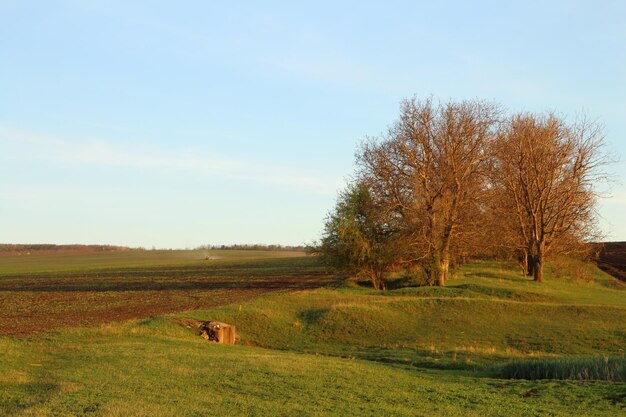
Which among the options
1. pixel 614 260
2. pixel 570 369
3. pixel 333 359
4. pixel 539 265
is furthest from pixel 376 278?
pixel 614 260

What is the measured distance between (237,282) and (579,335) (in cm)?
3821

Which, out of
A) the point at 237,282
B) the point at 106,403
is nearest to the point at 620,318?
the point at 106,403

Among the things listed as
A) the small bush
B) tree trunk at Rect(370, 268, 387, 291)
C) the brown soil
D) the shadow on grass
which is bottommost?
the brown soil

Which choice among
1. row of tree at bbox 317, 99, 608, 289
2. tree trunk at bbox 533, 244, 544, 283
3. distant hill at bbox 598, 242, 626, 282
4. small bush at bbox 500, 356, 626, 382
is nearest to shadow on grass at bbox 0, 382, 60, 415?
small bush at bbox 500, 356, 626, 382

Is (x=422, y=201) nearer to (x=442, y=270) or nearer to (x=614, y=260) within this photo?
(x=442, y=270)

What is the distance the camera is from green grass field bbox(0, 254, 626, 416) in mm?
13094

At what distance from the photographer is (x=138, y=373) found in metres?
16.3

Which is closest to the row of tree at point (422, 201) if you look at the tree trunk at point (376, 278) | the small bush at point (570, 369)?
the tree trunk at point (376, 278)

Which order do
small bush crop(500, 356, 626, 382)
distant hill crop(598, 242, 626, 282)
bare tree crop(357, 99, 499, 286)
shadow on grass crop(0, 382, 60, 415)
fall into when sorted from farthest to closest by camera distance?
distant hill crop(598, 242, 626, 282)
bare tree crop(357, 99, 499, 286)
small bush crop(500, 356, 626, 382)
shadow on grass crop(0, 382, 60, 415)

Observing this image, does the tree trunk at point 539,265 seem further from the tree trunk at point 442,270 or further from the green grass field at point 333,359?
the green grass field at point 333,359

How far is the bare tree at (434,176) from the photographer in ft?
164

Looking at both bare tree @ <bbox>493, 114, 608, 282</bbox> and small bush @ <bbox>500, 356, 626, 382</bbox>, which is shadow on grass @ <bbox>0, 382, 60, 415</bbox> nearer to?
small bush @ <bbox>500, 356, 626, 382</bbox>

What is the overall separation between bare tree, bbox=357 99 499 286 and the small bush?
30.2 meters

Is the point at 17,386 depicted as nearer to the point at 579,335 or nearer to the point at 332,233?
the point at 579,335
